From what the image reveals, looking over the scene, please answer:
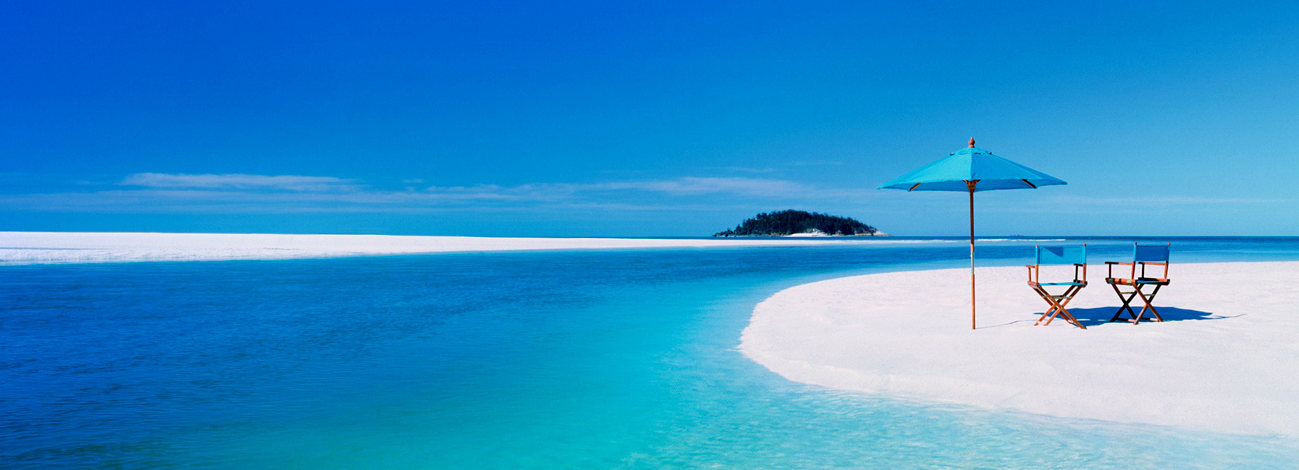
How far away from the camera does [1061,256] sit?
28.0ft

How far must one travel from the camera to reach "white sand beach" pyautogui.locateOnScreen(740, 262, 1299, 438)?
5.13m

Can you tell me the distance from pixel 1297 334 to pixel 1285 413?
3800 mm

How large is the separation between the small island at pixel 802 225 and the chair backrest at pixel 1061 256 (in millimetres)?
150722

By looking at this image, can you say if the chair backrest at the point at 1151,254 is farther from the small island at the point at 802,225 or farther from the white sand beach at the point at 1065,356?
the small island at the point at 802,225

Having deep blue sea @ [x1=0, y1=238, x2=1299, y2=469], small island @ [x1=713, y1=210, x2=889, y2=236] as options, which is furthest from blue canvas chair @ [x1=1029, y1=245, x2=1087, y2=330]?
small island @ [x1=713, y1=210, x2=889, y2=236]

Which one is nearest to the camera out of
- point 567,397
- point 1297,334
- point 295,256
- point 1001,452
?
point 1001,452

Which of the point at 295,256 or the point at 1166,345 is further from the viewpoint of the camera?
the point at 295,256

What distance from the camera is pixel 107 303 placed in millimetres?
13320

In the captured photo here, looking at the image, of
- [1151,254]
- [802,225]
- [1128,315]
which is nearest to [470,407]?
[1151,254]

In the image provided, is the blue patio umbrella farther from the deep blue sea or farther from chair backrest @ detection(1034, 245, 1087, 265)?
the deep blue sea

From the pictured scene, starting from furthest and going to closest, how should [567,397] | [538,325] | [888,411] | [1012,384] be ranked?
[538,325], [567,397], [1012,384], [888,411]

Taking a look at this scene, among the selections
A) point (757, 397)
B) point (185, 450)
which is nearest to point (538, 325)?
point (757, 397)

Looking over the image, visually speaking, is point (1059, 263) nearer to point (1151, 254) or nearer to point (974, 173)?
point (1151, 254)

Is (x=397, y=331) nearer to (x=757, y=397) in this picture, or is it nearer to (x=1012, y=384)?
(x=757, y=397)
